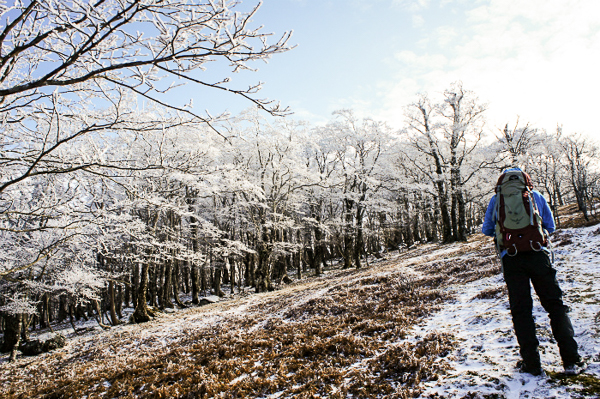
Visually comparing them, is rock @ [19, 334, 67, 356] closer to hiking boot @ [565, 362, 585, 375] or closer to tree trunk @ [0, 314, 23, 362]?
tree trunk @ [0, 314, 23, 362]

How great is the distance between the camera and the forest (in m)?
3.22

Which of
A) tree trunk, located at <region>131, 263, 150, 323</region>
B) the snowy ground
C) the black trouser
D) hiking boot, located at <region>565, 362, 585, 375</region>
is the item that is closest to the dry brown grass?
the snowy ground

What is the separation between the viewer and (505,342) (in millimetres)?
3756

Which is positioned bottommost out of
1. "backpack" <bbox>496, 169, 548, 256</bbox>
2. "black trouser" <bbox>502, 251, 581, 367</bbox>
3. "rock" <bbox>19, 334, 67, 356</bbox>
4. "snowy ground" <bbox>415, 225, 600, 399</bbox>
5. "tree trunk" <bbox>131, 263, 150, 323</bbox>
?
"rock" <bbox>19, 334, 67, 356</bbox>

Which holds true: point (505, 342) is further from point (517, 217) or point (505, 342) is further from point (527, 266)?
point (517, 217)

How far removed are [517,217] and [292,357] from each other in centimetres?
420

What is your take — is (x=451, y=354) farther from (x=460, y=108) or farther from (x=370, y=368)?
(x=460, y=108)

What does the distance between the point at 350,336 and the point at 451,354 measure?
1964mm

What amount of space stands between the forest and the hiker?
2901 mm

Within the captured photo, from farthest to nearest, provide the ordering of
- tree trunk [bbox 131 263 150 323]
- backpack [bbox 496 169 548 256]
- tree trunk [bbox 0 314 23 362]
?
tree trunk [bbox 131 263 150 323] < tree trunk [bbox 0 314 23 362] < backpack [bbox 496 169 548 256]

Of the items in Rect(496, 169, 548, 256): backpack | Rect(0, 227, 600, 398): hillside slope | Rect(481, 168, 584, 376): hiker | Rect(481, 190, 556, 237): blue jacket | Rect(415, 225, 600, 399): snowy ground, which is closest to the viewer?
Rect(415, 225, 600, 399): snowy ground

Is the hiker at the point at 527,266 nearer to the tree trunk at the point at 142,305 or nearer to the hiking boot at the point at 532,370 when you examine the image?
the hiking boot at the point at 532,370

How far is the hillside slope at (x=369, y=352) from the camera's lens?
125 inches

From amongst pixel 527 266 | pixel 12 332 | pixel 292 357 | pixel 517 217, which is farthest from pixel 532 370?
pixel 12 332
